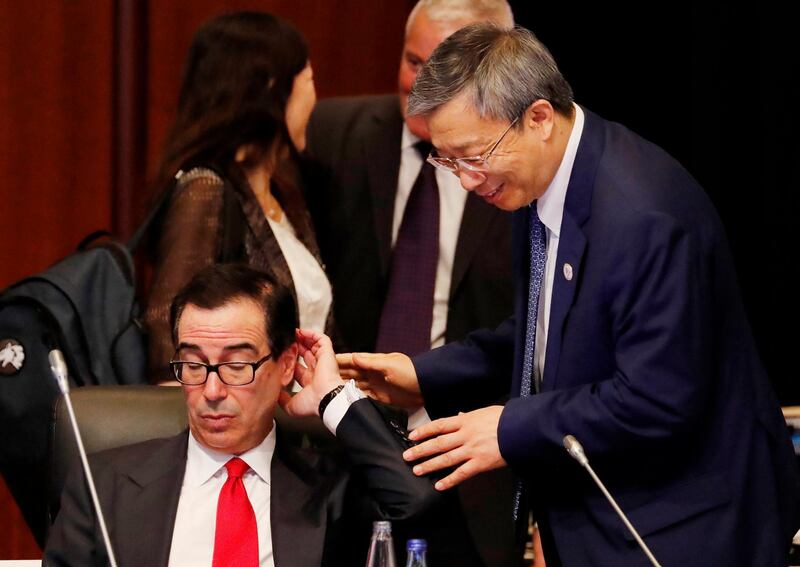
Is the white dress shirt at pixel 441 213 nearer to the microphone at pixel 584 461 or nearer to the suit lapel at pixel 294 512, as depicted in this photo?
the suit lapel at pixel 294 512

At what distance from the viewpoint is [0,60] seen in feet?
12.3

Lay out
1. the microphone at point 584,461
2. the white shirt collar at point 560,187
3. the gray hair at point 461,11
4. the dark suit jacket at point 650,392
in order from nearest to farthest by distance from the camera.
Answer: the microphone at point 584,461, the dark suit jacket at point 650,392, the white shirt collar at point 560,187, the gray hair at point 461,11

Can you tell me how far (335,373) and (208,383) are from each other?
0.22 meters

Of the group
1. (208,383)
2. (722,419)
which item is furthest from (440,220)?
(722,419)

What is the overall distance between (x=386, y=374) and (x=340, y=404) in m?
0.24

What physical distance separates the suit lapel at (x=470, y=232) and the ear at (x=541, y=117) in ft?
3.54

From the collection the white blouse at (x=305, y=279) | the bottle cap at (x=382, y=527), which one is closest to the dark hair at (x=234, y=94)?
the white blouse at (x=305, y=279)

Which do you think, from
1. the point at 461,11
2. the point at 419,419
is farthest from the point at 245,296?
the point at 461,11

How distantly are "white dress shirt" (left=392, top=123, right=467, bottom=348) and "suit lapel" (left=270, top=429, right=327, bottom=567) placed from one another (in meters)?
0.80

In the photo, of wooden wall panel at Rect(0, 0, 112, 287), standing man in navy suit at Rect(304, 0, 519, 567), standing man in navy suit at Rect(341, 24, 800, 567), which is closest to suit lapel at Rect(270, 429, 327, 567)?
standing man in navy suit at Rect(341, 24, 800, 567)

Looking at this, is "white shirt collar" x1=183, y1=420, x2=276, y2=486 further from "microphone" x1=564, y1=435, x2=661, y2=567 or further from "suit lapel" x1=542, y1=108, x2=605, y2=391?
"microphone" x1=564, y1=435, x2=661, y2=567

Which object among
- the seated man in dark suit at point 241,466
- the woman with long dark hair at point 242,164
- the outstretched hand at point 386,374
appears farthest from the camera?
the woman with long dark hair at point 242,164

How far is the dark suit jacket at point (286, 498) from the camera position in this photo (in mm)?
2316

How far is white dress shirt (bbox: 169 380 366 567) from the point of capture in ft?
7.78
